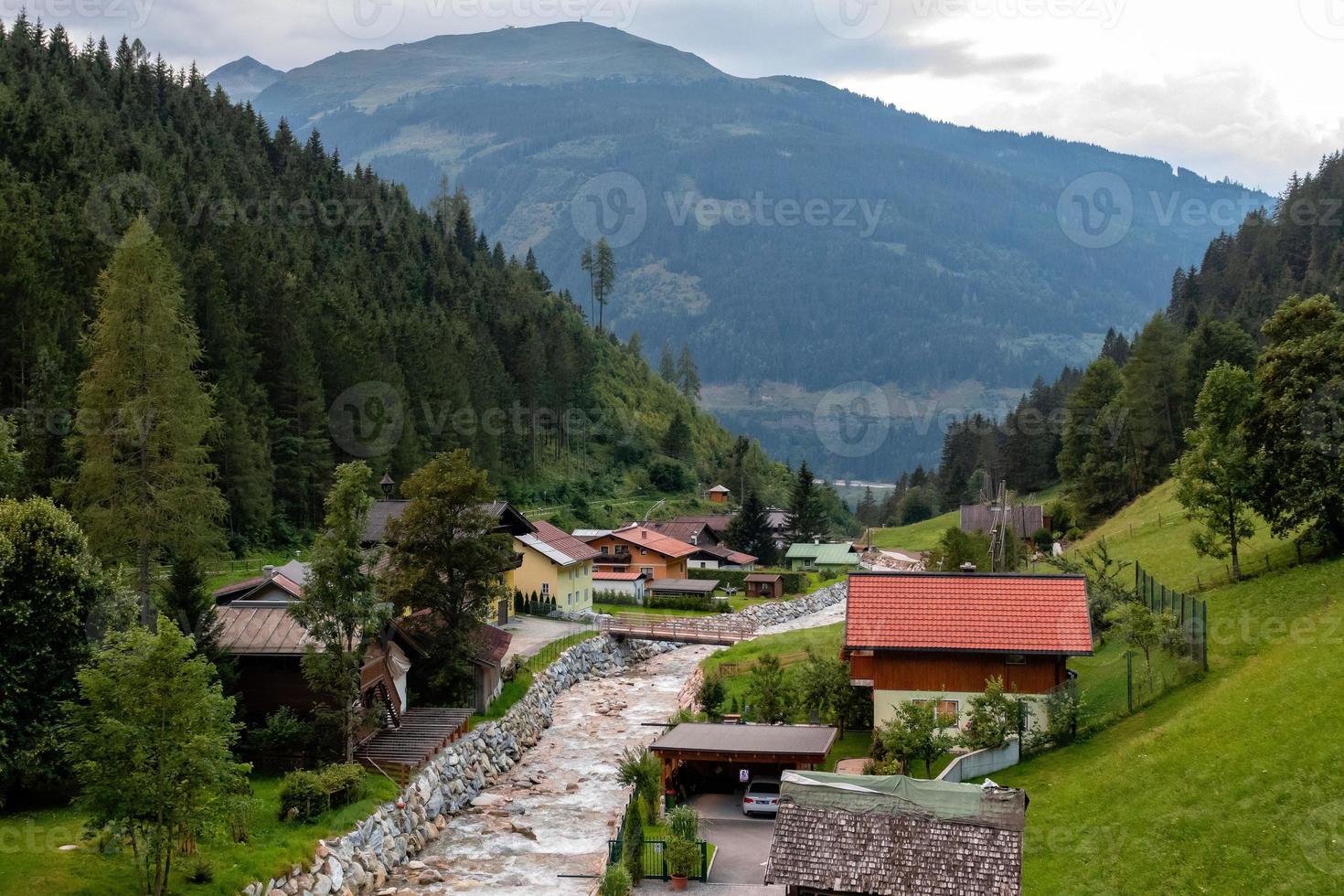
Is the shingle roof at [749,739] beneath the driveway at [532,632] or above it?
above

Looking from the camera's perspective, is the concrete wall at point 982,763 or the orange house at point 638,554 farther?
the orange house at point 638,554

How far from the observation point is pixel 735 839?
32438 millimetres

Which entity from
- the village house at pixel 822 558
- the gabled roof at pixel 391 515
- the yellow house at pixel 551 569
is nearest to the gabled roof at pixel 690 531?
the village house at pixel 822 558

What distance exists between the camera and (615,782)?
4300 centimetres

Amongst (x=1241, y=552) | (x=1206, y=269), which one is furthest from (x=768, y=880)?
A: (x=1206, y=269)

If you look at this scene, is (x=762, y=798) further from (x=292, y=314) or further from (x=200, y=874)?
(x=292, y=314)

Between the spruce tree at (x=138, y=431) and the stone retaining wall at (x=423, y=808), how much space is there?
11.4 meters

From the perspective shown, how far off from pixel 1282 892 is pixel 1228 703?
363 inches

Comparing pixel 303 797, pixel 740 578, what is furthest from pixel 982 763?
pixel 740 578

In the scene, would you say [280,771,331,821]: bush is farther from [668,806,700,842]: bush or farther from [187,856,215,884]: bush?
[668,806,700,842]: bush

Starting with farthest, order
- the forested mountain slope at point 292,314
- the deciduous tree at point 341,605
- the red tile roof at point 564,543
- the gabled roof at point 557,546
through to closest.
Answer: the red tile roof at point 564,543 → the gabled roof at point 557,546 → the forested mountain slope at point 292,314 → the deciduous tree at point 341,605

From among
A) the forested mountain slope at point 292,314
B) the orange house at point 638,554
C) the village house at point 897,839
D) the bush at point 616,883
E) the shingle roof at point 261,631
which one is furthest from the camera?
the orange house at point 638,554

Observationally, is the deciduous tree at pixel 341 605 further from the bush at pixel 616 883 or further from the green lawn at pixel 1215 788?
the green lawn at pixel 1215 788

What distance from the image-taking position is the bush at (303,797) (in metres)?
31.8
